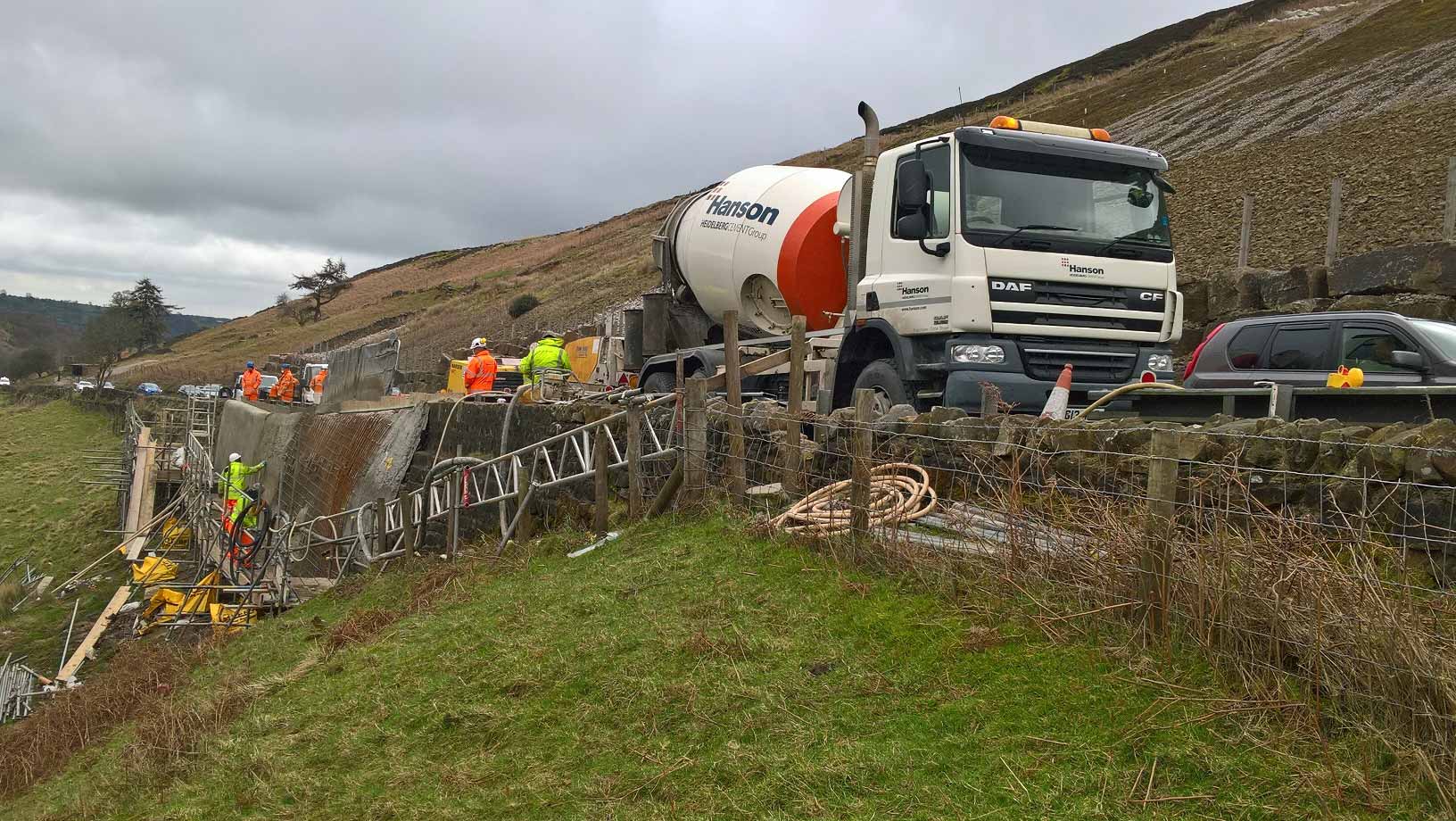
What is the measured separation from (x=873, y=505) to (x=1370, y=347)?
4596 millimetres

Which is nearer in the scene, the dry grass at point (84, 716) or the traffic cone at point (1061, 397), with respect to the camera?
the traffic cone at point (1061, 397)

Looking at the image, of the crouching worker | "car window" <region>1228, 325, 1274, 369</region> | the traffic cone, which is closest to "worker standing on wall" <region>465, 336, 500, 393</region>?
the crouching worker

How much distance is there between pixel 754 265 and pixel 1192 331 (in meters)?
9.32

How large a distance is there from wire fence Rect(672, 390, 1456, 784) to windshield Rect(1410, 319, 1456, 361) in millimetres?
2874

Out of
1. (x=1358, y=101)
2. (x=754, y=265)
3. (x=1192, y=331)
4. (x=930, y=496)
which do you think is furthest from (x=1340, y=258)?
(x=1358, y=101)

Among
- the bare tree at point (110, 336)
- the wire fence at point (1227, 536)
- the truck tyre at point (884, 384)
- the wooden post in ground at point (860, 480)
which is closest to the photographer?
the wire fence at point (1227, 536)

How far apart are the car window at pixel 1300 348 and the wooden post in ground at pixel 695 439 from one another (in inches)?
193

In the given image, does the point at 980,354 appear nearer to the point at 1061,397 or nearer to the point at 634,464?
the point at 1061,397

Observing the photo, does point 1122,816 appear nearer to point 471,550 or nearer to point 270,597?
point 471,550

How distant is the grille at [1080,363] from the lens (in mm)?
9125

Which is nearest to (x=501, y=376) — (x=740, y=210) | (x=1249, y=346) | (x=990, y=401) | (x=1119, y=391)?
(x=740, y=210)

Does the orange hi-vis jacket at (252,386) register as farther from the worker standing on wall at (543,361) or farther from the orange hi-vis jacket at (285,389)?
the worker standing on wall at (543,361)

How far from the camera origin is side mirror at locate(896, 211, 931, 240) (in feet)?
30.2

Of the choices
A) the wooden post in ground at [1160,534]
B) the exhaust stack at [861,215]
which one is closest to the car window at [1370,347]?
the exhaust stack at [861,215]
